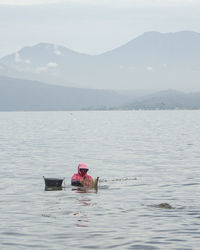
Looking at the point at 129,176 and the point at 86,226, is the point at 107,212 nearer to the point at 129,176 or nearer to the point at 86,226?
the point at 86,226

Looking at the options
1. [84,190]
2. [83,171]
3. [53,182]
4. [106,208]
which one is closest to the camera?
[106,208]

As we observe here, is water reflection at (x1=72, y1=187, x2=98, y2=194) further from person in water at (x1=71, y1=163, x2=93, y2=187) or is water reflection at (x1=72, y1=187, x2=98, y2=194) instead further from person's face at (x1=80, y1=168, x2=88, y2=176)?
person's face at (x1=80, y1=168, x2=88, y2=176)

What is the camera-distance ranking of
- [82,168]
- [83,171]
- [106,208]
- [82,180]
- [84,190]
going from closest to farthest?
[106,208], [82,168], [83,171], [84,190], [82,180]

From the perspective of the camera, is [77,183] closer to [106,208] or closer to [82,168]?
[82,168]

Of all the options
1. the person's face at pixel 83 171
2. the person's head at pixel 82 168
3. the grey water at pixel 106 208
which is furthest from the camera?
the person's face at pixel 83 171

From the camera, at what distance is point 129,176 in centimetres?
4212

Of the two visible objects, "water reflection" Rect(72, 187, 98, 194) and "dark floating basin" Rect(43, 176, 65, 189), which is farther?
"dark floating basin" Rect(43, 176, 65, 189)

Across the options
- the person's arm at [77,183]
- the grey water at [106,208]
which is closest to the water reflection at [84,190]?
the person's arm at [77,183]

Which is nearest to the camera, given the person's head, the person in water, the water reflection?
the person's head

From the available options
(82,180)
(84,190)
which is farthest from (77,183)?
(84,190)

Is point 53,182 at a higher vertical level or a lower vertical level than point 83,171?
lower

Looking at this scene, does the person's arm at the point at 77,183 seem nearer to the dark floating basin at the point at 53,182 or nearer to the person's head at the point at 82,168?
the person's head at the point at 82,168

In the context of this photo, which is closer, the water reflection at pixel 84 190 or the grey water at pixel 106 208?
the grey water at pixel 106 208

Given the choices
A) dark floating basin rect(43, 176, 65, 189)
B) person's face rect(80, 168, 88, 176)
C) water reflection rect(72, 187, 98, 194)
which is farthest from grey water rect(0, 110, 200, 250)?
person's face rect(80, 168, 88, 176)
